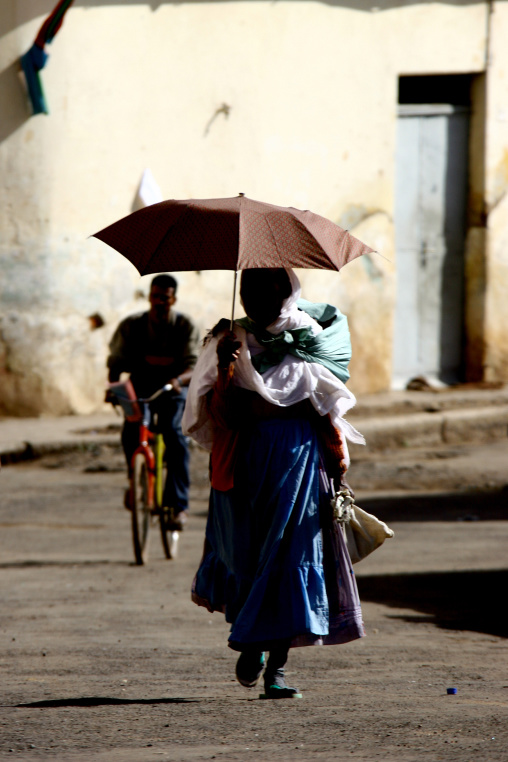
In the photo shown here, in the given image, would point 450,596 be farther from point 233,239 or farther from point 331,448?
point 233,239

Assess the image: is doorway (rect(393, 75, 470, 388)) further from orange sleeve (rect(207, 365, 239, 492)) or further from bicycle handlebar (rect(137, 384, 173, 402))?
orange sleeve (rect(207, 365, 239, 492))

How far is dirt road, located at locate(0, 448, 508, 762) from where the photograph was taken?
4.08m

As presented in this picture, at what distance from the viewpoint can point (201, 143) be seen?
13219 mm

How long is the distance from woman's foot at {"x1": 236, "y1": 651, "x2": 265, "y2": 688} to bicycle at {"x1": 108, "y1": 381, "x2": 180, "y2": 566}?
3089 millimetres

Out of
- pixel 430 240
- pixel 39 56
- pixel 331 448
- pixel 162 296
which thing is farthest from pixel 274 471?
pixel 430 240

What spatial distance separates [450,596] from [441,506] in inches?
111

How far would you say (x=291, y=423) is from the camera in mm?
4727

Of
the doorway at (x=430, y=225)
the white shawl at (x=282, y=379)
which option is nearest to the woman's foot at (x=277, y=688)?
the white shawl at (x=282, y=379)

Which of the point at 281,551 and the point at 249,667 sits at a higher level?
the point at 281,551

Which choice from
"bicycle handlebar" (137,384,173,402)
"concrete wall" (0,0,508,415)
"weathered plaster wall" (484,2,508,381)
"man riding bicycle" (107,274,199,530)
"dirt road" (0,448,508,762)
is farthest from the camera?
"weathered plaster wall" (484,2,508,381)

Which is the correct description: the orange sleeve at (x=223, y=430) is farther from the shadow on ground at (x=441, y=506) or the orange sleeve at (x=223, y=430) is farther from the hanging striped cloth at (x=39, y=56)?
the hanging striped cloth at (x=39, y=56)

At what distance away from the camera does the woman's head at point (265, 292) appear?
15.3ft

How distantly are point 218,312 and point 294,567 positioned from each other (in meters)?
8.92

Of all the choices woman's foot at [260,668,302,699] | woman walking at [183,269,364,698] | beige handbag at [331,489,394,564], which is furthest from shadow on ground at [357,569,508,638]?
woman walking at [183,269,364,698]
